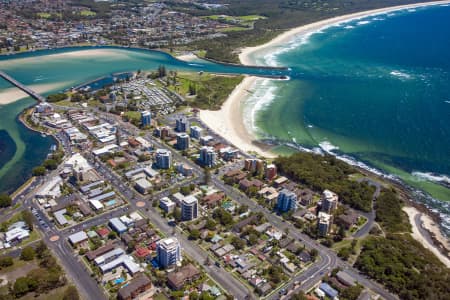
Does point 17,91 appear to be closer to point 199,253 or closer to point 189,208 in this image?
point 189,208

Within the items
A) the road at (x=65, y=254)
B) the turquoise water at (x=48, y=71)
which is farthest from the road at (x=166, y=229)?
the turquoise water at (x=48, y=71)

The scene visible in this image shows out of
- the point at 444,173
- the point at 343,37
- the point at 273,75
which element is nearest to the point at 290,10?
the point at 343,37

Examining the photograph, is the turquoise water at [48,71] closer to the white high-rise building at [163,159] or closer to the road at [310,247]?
the white high-rise building at [163,159]

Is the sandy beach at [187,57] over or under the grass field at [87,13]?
under

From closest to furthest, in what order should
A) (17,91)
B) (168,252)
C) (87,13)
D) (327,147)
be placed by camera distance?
(168,252), (327,147), (17,91), (87,13)

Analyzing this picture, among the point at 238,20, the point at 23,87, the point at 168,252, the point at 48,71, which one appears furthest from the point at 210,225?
the point at 238,20

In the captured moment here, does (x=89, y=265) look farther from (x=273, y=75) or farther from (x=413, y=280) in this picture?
(x=273, y=75)

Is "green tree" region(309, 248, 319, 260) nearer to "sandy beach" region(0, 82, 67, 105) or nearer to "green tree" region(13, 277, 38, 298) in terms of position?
"green tree" region(13, 277, 38, 298)
